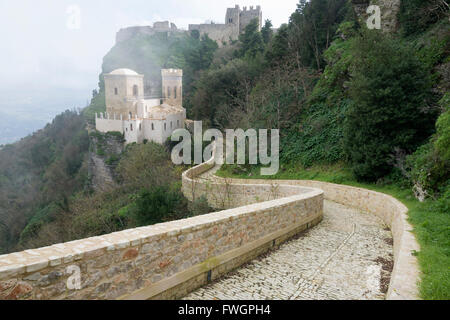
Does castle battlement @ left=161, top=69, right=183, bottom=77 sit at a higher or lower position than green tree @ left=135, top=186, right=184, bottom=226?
higher

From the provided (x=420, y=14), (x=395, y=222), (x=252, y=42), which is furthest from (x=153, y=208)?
(x=252, y=42)

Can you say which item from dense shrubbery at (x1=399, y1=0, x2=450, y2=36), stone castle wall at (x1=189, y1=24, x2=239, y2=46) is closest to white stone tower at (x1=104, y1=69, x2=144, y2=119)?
dense shrubbery at (x1=399, y1=0, x2=450, y2=36)

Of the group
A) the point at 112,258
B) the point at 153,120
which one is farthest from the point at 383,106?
the point at 153,120

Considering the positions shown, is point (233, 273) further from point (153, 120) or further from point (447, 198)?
point (153, 120)

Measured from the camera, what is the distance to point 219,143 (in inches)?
947

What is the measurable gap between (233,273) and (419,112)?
9779mm

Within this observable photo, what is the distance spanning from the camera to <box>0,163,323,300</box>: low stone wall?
105 inches

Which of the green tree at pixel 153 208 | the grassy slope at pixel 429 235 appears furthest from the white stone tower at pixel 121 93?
the grassy slope at pixel 429 235

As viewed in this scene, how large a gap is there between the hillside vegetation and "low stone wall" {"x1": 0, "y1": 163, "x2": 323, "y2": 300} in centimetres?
262

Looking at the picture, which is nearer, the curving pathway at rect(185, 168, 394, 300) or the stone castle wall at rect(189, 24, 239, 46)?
the curving pathway at rect(185, 168, 394, 300)

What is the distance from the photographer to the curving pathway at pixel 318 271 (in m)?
4.20

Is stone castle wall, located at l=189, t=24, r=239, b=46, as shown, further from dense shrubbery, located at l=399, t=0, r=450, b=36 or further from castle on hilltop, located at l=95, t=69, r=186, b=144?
dense shrubbery, located at l=399, t=0, r=450, b=36

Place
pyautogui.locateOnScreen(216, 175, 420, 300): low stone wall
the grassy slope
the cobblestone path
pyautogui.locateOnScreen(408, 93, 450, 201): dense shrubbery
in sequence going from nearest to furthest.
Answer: the grassy slope < pyautogui.locateOnScreen(216, 175, 420, 300): low stone wall < the cobblestone path < pyautogui.locateOnScreen(408, 93, 450, 201): dense shrubbery

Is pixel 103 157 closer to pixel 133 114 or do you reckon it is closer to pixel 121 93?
pixel 133 114
